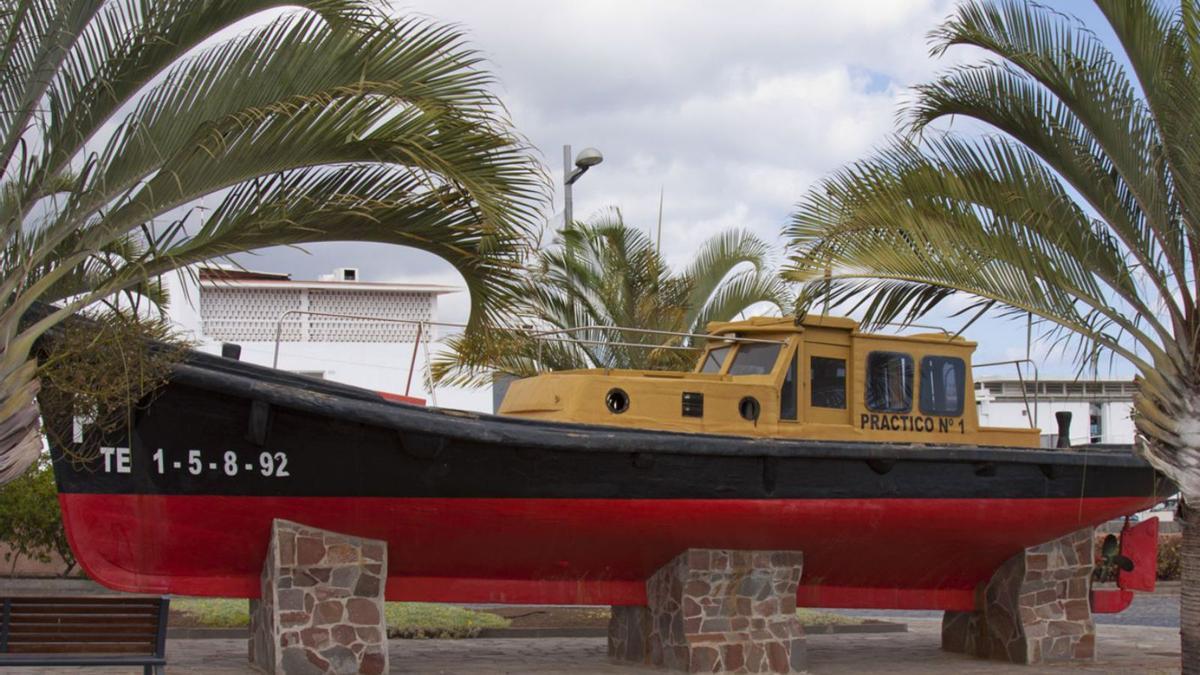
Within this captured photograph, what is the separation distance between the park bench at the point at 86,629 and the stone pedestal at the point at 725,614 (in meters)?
4.71

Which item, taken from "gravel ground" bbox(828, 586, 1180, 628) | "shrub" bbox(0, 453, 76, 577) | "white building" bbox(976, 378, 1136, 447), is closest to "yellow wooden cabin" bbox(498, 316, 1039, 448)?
"gravel ground" bbox(828, 586, 1180, 628)

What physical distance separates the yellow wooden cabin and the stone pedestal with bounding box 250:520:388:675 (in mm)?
2241

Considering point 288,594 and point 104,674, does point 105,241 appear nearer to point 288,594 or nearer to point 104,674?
point 288,594

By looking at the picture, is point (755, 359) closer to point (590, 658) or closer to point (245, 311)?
point (590, 658)

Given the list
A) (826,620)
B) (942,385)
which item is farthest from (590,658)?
(826,620)

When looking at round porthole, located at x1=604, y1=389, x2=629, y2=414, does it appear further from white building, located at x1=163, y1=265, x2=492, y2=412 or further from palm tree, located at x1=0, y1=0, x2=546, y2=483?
white building, located at x1=163, y1=265, x2=492, y2=412

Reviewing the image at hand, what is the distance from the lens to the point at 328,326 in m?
31.3

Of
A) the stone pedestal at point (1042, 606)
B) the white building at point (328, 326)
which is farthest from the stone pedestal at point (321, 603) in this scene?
the white building at point (328, 326)

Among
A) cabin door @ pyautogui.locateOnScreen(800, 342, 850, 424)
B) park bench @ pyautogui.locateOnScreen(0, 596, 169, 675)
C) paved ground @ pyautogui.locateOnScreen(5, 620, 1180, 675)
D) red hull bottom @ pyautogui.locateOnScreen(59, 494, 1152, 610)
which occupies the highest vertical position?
cabin door @ pyautogui.locateOnScreen(800, 342, 850, 424)

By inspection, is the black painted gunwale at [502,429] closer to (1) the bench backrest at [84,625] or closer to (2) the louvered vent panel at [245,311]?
(1) the bench backrest at [84,625]

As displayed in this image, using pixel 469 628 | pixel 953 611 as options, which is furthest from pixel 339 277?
pixel 953 611

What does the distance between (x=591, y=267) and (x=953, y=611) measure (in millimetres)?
7165

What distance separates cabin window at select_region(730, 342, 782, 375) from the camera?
1263cm

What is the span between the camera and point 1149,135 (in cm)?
1008
